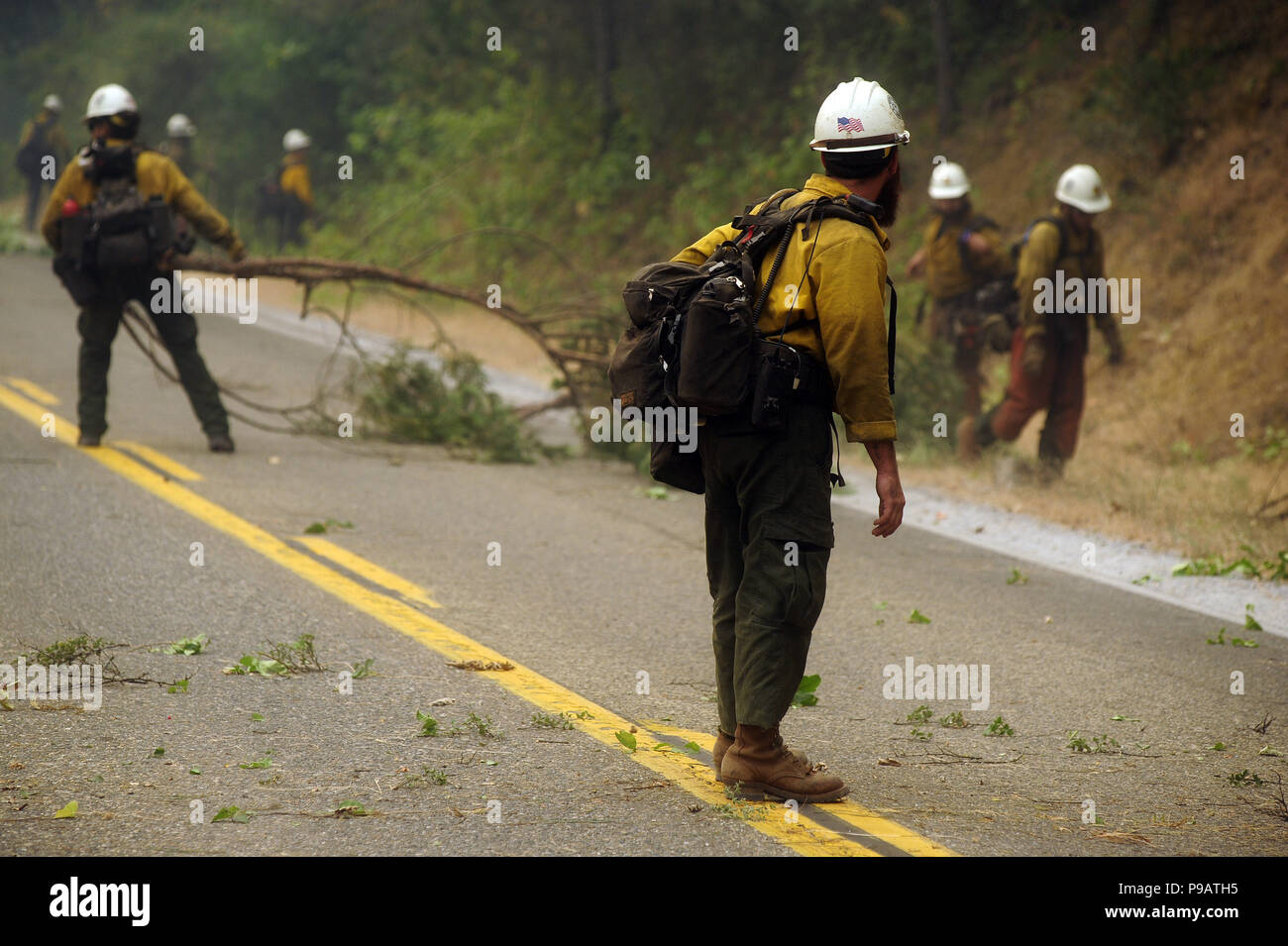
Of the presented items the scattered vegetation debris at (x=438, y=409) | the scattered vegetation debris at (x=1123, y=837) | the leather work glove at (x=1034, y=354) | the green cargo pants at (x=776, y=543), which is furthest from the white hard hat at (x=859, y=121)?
the scattered vegetation debris at (x=438, y=409)

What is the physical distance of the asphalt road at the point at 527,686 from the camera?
4.02m

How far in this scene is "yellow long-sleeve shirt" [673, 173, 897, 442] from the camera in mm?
3906

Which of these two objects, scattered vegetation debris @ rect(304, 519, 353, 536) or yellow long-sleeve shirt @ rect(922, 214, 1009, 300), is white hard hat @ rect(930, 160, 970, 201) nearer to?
yellow long-sleeve shirt @ rect(922, 214, 1009, 300)

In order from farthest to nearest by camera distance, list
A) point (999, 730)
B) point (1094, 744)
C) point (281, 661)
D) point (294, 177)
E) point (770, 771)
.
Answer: point (294, 177) < point (281, 661) < point (999, 730) < point (1094, 744) < point (770, 771)

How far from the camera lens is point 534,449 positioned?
10820 mm

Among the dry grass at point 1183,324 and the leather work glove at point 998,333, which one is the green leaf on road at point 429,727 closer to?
the dry grass at point 1183,324

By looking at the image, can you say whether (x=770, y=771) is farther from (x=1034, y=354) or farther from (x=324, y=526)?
(x=1034, y=354)

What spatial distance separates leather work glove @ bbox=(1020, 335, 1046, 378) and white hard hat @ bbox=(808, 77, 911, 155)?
581 centimetres

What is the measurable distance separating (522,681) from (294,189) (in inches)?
787

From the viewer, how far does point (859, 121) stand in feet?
13.2

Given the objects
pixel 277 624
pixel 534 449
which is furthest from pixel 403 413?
pixel 277 624

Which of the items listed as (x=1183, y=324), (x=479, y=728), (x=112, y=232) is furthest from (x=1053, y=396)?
(x=479, y=728)

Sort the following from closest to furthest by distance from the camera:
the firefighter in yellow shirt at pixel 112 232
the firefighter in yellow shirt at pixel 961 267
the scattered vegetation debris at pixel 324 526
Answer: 1. the scattered vegetation debris at pixel 324 526
2. the firefighter in yellow shirt at pixel 112 232
3. the firefighter in yellow shirt at pixel 961 267

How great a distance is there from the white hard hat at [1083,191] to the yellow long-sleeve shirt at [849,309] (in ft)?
19.8
